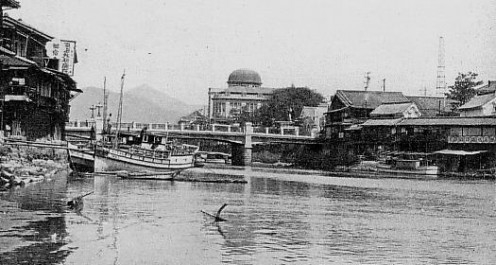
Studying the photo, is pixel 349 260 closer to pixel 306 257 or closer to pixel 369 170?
pixel 306 257

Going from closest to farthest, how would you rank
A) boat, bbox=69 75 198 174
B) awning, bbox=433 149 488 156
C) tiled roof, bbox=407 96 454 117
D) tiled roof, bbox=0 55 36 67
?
tiled roof, bbox=0 55 36 67 → boat, bbox=69 75 198 174 → awning, bbox=433 149 488 156 → tiled roof, bbox=407 96 454 117

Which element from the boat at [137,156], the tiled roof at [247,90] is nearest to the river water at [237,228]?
the boat at [137,156]

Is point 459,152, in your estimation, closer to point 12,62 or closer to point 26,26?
point 26,26

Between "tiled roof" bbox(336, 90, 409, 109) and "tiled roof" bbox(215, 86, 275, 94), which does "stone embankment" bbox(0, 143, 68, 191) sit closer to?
"tiled roof" bbox(336, 90, 409, 109)

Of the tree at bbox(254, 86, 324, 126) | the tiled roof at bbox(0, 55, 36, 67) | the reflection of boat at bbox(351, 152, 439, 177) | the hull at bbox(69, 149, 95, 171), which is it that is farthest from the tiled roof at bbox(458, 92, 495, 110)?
the tiled roof at bbox(0, 55, 36, 67)

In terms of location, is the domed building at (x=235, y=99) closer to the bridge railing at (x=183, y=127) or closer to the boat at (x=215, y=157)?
the boat at (x=215, y=157)
